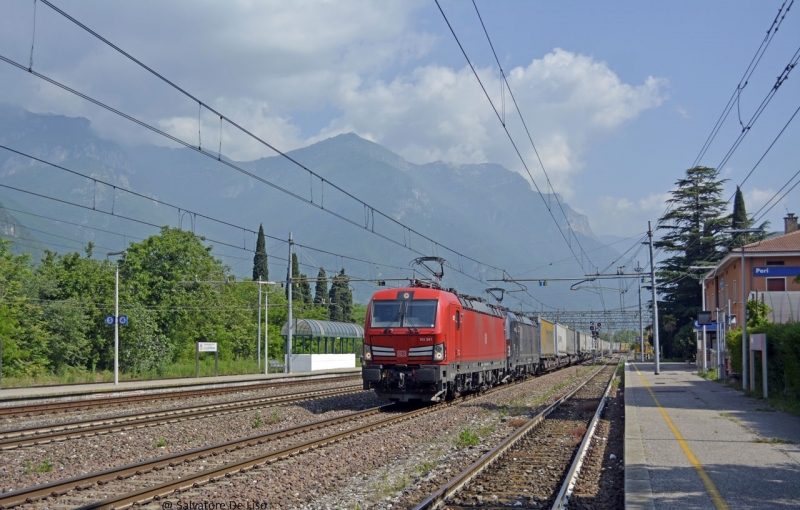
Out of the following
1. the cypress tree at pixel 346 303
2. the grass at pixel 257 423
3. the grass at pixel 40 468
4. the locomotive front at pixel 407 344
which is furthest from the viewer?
the cypress tree at pixel 346 303

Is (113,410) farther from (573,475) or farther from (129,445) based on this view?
→ (573,475)

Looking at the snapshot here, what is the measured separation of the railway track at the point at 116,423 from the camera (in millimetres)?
13977

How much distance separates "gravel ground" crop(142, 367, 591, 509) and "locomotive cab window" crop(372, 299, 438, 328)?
122 inches

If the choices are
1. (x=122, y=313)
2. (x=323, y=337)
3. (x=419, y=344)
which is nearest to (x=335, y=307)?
(x=323, y=337)

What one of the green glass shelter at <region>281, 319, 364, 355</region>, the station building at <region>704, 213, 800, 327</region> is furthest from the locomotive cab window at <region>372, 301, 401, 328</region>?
the station building at <region>704, 213, 800, 327</region>

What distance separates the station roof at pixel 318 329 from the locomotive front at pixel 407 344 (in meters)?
24.2

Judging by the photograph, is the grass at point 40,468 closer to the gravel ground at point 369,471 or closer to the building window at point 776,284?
the gravel ground at point 369,471

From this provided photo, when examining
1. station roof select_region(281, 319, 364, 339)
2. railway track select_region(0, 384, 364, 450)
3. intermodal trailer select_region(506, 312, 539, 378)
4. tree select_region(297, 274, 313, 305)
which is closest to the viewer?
railway track select_region(0, 384, 364, 450)

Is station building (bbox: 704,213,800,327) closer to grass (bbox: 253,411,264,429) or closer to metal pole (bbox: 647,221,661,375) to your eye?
metal pole (bbox: 647,221,661,375)

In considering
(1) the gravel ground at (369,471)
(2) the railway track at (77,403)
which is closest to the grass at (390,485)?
(1) the gravel ground at (369,471)

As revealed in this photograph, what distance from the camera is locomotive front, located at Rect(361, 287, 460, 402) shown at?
63.5ft

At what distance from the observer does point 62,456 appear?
1215 cm

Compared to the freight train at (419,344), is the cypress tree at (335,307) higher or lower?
higher

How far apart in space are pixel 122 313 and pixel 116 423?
98.9 feet
